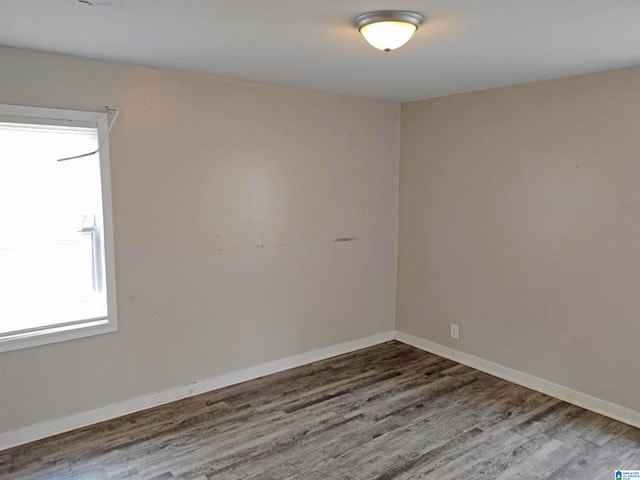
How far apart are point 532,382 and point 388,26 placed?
2807 mm

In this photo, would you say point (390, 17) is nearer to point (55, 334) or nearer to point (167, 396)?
point (55, 334)

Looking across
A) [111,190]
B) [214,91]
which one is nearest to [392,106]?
[214,91]

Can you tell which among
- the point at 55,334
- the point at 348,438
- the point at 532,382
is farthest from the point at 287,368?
the point at 532,382

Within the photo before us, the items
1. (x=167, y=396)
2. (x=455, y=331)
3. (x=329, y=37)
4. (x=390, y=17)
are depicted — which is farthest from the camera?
(x=455, y=331)

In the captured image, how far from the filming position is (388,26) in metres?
2.02

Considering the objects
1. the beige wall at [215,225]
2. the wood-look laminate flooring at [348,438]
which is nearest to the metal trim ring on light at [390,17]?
the beige wall at [215,225]

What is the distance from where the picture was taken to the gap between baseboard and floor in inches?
113

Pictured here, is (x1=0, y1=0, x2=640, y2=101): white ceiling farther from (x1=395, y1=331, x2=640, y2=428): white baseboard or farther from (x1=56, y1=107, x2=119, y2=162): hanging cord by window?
(x1=395, y1=331, x2=640, y2=428): white baseboard

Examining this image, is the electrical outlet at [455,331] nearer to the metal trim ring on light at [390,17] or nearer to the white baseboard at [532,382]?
the white baseboard at [532,382]

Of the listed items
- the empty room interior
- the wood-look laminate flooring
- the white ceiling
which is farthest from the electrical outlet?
the white ceiling

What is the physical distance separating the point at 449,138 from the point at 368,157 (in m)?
0.71

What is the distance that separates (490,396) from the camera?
11.2 ft

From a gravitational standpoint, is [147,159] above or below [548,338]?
above

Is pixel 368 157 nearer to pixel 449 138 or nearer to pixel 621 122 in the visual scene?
pixel 449 138
